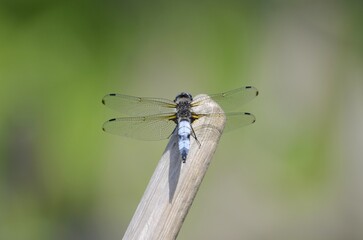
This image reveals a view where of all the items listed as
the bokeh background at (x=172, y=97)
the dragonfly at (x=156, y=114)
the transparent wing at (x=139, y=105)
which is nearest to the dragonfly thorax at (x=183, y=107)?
the dragonfly at (x=156, y=114)

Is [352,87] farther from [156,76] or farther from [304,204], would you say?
[156,76]

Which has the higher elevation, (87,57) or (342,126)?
(342,126)

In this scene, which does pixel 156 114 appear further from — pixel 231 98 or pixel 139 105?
pixel 231 98

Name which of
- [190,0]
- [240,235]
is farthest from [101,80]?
[240,235]

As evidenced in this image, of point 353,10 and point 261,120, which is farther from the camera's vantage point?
point 353,10

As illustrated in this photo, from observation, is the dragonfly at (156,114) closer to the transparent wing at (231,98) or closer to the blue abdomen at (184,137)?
the transparent wing at (231,98)

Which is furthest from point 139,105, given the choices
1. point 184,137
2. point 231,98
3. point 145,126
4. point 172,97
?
point 172,97

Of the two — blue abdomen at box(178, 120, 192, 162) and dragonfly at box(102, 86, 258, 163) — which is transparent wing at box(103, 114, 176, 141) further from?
blue abdomen at box(178, 120, 192, 162)
